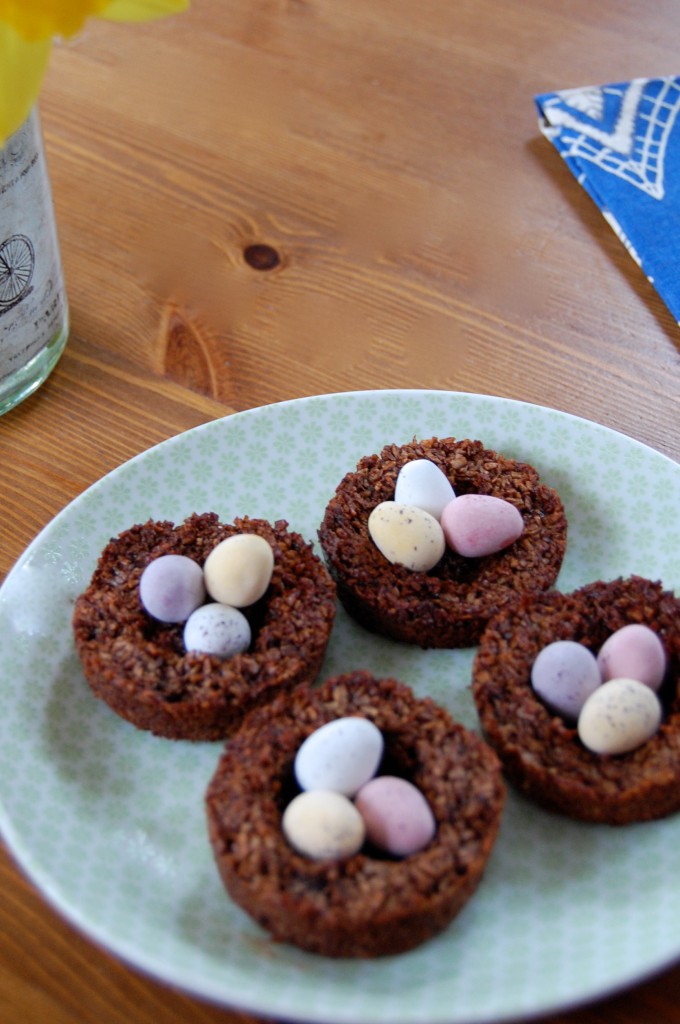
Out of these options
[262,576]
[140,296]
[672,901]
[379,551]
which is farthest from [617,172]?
[672,901]

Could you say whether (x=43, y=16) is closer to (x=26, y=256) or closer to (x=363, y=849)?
(x=26, y=256)

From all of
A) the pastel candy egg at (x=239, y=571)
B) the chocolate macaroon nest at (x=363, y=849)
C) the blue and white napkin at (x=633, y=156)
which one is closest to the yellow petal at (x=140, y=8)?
the pastel candy egg at (x=239, y=571)

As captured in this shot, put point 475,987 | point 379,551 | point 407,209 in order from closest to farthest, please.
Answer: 1. point 475,987
2. point 379,551
3. point 407,209

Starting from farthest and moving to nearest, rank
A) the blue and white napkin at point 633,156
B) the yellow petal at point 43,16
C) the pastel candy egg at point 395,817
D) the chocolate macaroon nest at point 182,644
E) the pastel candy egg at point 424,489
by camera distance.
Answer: the blue and white napkin at point 633,156, the pastel candy egg at point 424,489, the chocolate macaroon nest at point 182,644, the pastel candy egg at point 395,817, the yellow petal at point 43,16

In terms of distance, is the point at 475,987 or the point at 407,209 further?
the point at 407,209

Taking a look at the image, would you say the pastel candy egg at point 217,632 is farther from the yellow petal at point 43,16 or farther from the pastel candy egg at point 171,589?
the yellow petal at point 43,16

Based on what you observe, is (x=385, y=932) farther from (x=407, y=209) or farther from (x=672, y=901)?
(x=407, y=209)

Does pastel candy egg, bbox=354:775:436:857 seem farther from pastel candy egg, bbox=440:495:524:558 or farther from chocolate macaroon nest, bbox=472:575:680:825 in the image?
pastel candy egg, bbox=440:495:524:558
